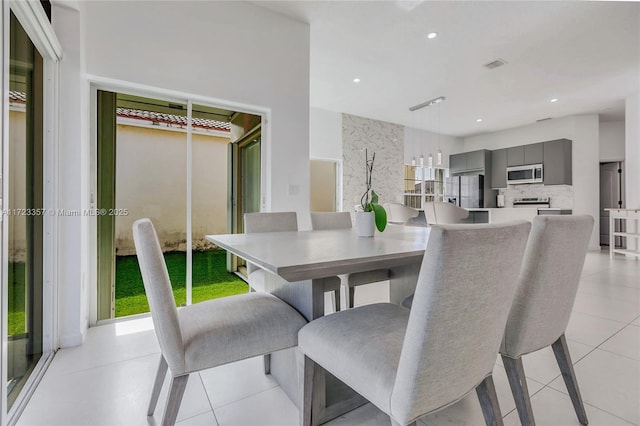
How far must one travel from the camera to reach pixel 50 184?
2.00 meters

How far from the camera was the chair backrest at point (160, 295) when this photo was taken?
3.40 ft

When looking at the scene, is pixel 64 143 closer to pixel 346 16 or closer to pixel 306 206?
pixel 306 206

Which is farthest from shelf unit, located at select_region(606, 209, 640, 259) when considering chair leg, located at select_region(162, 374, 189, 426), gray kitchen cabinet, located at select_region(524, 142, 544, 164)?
chair leg, located at select_region(162, 374, 189, 426)

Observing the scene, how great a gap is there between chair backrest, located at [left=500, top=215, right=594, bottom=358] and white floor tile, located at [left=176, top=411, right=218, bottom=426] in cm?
130

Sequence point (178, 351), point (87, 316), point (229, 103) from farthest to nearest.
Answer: point (229, 103)
point (87, 316)
point (178, 351)

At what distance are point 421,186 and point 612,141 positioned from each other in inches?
164

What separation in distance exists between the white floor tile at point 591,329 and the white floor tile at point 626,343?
4cm

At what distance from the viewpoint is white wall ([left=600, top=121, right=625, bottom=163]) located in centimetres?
665

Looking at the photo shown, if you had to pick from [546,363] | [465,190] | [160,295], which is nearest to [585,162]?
[465,190]

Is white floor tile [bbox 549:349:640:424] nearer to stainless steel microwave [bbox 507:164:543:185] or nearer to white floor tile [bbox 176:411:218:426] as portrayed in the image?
white floor tile [bbox 176:411:218:426]

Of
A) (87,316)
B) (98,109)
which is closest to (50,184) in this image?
(98,109)

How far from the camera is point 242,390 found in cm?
160

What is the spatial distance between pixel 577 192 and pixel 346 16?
20.5 ft

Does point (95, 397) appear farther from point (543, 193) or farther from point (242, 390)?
point (543, 193)
